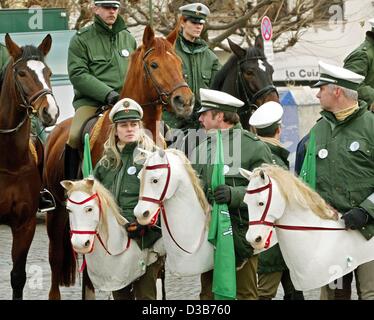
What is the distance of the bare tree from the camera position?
2541cm

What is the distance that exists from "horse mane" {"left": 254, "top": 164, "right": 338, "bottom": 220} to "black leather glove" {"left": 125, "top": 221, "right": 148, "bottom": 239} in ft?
3.63

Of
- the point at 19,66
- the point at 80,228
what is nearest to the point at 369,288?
the point at 80,228

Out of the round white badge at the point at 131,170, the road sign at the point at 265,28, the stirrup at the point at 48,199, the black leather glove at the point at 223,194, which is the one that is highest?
the black leather glove at the point at 223,194

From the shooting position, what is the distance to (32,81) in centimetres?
1012

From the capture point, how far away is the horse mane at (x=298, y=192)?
7.52m

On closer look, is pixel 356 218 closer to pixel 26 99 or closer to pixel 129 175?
pixel 129 175

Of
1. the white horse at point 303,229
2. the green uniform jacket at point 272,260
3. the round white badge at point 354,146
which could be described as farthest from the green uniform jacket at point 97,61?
the white horse at point 303,229

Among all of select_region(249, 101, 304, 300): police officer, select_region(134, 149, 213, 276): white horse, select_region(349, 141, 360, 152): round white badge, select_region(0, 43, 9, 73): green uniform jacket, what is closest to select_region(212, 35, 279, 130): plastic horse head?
select_region(249, 101, 304, 300): police officer

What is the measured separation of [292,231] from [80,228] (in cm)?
154

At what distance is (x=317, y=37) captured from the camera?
3503 cm

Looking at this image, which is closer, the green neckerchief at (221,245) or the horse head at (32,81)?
the green neckerchief at (221,245)

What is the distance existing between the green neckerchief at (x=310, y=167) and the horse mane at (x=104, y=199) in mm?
1424

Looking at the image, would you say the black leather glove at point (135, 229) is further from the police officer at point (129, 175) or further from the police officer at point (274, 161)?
the police officer at point (274, 161)

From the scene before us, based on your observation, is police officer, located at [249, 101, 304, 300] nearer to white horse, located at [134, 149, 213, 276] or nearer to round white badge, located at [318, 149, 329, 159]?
round white badge, located at [318, 149, 329, 159]
